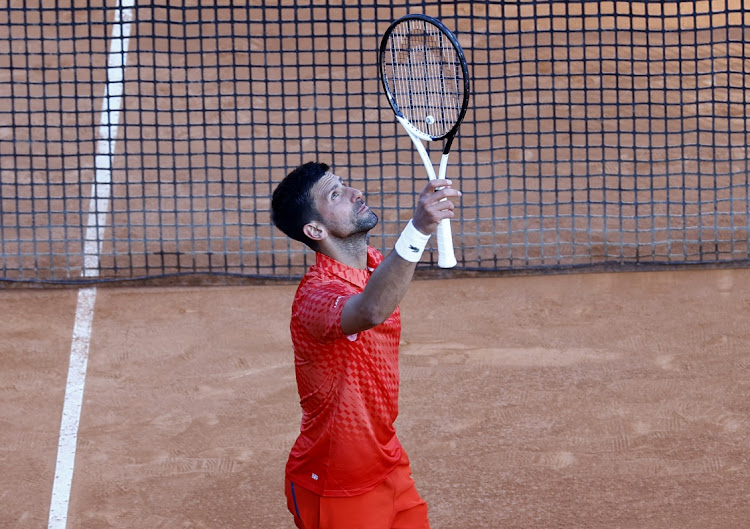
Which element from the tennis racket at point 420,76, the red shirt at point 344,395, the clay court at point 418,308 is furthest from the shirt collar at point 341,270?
the clay court at point 418,308

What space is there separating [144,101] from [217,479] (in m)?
5.22

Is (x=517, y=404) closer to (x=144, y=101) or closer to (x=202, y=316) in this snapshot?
(x=202, y=316)

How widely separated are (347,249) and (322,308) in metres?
0.32

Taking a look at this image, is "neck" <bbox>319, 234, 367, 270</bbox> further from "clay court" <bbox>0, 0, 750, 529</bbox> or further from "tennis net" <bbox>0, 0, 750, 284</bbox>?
"tennis net" <bbox>0, 0, 750, 284</bbox>

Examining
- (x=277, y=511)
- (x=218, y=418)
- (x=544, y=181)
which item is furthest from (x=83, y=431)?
(x=544, y=181)

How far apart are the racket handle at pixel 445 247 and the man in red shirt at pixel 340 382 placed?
28 centimetres

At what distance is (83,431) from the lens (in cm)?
581

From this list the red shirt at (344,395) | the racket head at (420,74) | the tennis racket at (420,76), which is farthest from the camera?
the racket head at (420,74)

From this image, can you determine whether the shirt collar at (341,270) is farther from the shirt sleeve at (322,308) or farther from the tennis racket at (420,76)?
the tennis racket at (420,76)

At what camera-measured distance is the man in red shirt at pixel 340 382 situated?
3.44 m

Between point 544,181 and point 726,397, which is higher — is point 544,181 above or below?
above

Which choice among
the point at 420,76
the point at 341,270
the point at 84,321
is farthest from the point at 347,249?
the point at 84,321

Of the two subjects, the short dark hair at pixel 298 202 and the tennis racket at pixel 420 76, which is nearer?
the short dark hair at pixel 298 202

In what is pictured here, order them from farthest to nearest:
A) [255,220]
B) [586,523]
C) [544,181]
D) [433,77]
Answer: [544,181] < [255,220] < [586,523] < [433,77]
